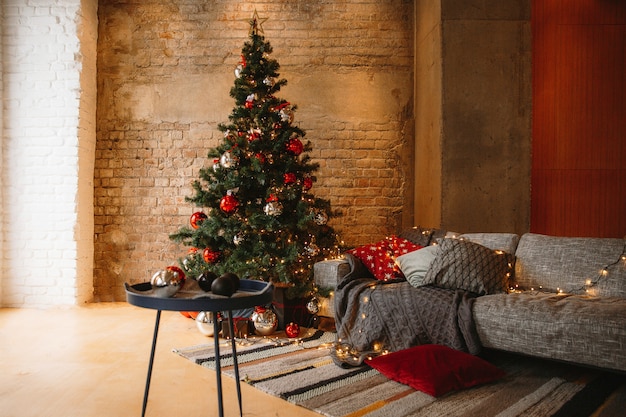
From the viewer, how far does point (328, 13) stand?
467cm

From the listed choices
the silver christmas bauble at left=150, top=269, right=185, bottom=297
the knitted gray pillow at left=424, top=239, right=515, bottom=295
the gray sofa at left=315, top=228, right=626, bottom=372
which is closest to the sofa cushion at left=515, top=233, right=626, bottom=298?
the gray sofa at left=315, top=228, right=626, bottom=372

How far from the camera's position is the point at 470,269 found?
113 inches

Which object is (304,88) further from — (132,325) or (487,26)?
(132,325)

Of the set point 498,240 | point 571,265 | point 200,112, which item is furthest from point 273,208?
point 571,265

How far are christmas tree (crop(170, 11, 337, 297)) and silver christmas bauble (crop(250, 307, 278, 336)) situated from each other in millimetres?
232

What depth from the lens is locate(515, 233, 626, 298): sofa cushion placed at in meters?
2.81

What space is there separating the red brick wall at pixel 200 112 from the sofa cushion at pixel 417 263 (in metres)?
1.43

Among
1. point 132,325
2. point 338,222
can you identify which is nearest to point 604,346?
point 338,222

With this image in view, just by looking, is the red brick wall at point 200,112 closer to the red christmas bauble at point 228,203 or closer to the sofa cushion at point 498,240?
the red christmas bauble at point 228,203

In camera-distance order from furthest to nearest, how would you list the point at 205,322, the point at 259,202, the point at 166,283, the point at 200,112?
the point at 200,112, the point at 259,202, the point at 205,322, the point at 166,283

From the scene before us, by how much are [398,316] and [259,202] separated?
5.12ft

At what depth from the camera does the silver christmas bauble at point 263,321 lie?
130 inches

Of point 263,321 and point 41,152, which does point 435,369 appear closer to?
point 263,321

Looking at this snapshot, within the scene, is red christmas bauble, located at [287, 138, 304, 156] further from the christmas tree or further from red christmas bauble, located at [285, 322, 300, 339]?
red christmas bauble, located at [285, 322, 300, 339]
